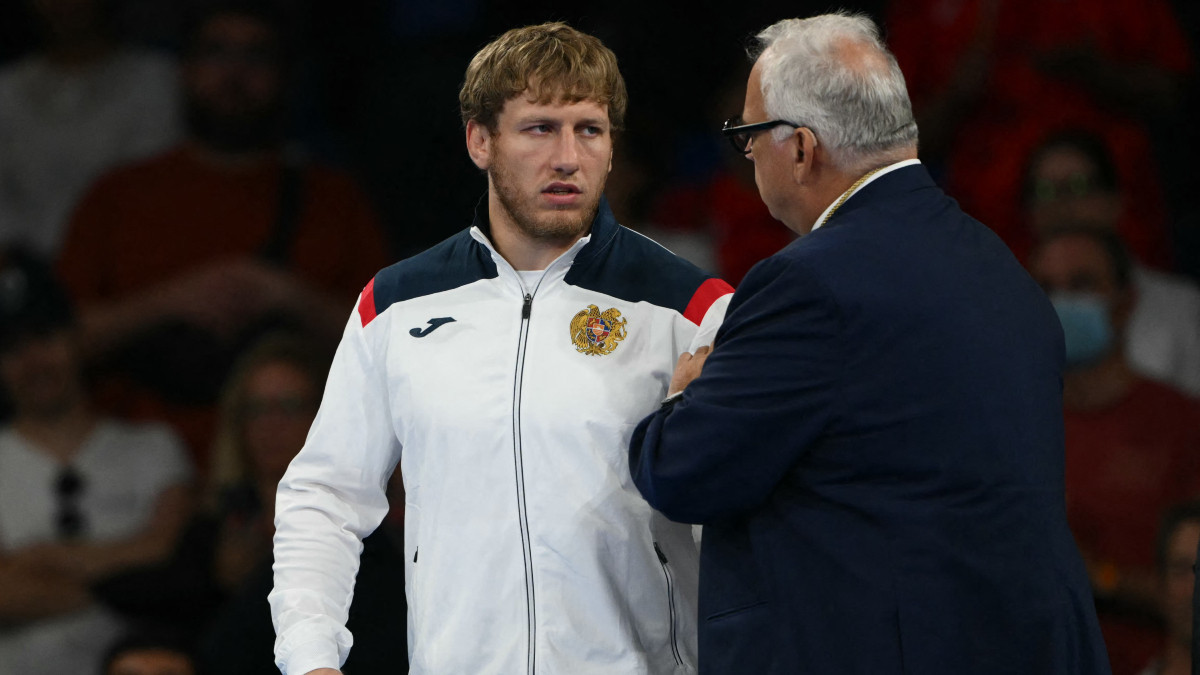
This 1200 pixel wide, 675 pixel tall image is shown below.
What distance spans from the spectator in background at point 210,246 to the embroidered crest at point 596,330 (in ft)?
9.18

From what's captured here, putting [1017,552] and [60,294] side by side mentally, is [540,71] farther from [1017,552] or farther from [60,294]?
[60,294]

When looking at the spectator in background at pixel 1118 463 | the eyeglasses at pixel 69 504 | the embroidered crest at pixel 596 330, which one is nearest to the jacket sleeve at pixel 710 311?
the embroidered crest at pixel 596 330

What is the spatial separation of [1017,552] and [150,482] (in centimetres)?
365

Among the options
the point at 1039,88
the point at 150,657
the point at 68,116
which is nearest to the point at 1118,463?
the point at 1039,88

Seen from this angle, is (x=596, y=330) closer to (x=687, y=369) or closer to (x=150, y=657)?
(x=687, y=369)

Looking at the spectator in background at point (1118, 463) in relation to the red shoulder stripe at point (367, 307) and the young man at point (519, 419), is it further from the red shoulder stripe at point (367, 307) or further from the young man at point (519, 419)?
the red shoulder stripe at point (367, 307)

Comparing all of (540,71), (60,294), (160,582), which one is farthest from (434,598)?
(60,294)

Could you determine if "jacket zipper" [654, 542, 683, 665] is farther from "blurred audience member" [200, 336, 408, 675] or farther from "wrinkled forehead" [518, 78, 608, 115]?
"blurred audience member" [200, 336, 408, 675]

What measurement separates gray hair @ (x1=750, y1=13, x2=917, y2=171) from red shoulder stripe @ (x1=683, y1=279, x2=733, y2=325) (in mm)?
345

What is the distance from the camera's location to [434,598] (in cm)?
276

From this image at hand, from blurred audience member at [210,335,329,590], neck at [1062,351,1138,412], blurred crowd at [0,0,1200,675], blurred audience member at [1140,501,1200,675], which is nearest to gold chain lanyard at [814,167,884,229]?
blurred audience member at [1140,501,1200,675]

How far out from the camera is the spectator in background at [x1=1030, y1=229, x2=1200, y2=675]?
452cm

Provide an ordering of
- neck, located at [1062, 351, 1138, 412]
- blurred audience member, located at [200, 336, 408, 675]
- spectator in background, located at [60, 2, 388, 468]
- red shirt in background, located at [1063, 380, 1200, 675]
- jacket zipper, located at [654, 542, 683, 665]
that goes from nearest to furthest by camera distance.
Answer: jacket zipper, located at [654, 542, 683, 665] < red shirt in background, located at [1063, 380, 1200, 675] < neck, located at [1062, 351, 1138, 412] < blurred audience member, located at [200, 336, 408, 675] < spectator in background, located at [60, 2, 388, 468]

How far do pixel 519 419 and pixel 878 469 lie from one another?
670mm
